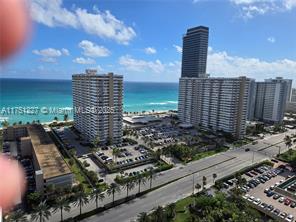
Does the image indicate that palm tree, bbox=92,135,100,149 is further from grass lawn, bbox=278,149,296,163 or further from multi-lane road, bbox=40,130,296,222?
grass lawn, bbox=278,149,296,163

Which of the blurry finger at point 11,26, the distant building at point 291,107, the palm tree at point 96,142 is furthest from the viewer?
the distant building at point 291,107

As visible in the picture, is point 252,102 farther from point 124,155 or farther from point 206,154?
point 124,155

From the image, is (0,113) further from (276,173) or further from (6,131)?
(276,173)

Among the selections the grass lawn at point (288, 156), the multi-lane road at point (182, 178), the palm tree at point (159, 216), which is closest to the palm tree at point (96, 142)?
the multi-lane road at point (182, 178)

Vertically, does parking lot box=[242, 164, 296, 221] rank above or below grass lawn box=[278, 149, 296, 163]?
below

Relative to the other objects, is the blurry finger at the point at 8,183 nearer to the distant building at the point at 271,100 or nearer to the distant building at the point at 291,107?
the distant building at the point at 271,100

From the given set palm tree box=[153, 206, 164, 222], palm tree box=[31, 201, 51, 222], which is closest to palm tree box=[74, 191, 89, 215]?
palm tree box=[31, 201, 51, 222]
